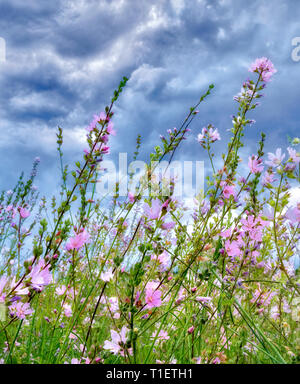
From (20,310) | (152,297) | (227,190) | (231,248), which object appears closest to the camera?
(152,297)

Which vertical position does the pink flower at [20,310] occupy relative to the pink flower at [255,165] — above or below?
below

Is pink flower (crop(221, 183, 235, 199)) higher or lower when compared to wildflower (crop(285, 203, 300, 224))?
higher

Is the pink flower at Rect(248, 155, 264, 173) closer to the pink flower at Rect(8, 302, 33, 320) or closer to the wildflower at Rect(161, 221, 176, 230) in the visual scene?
the wildflower at Rect(161, 221, 176, 230)

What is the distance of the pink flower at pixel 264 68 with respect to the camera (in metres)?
2.24

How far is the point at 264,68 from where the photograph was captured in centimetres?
225

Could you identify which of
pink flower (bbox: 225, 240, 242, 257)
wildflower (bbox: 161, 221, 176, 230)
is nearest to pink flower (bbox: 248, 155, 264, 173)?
pink flower (bbox: 225, 240, 242, 257)

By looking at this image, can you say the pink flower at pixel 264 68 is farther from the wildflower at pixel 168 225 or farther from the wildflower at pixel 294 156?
the wildflower at pixel 168 225

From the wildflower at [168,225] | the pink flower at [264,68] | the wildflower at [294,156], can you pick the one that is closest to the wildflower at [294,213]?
the wildflower at [294,156]

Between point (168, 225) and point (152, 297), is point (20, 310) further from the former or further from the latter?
point (168, 225)

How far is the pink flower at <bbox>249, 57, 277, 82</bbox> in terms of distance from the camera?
224cm

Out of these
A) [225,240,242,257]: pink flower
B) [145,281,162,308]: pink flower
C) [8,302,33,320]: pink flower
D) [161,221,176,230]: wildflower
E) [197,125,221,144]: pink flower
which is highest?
[197,125,221,144]: pink flower

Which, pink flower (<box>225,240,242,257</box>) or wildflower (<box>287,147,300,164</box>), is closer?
wildflower (<box>287,147,300,164</box>)

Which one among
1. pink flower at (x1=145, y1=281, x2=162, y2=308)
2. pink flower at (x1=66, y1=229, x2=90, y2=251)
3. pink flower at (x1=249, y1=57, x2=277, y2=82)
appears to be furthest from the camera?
pink flower at (x1=249, y1=57, x2=277, y2=82)

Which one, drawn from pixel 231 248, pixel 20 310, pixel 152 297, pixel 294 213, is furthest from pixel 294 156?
pixel 20 310
